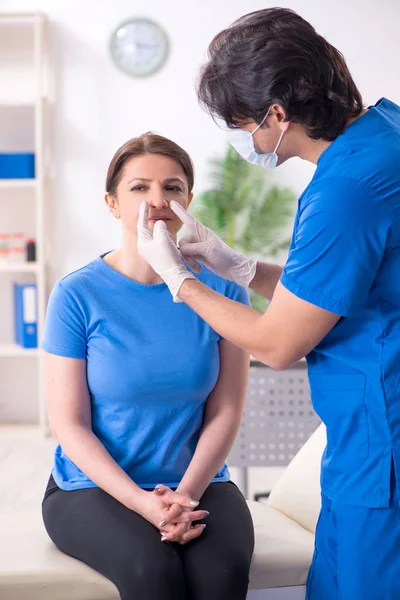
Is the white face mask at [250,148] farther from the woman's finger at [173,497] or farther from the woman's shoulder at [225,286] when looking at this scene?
the woman's finger at [173,497]

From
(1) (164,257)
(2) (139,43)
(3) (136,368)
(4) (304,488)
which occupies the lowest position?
(4) (304,488)

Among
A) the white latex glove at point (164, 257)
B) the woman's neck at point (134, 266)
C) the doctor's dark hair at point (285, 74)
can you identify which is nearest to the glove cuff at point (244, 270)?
the white latex glove at point (164, 257)

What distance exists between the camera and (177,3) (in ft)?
14.3

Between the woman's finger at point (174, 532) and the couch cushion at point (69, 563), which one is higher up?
the woman's finger at point (174, 532)

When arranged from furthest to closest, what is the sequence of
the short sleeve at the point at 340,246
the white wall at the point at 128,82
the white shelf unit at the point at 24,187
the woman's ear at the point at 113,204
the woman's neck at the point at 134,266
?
the white wall at the point at 128,82 → the white shelf unit at the point at 24,187 → the woman's ear at the point at 113,204 → the woman's neck at the point at 134,266 → the short sleeve at the point at 340,246

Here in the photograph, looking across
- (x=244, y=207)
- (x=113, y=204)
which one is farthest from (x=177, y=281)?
(x=244, y=207)

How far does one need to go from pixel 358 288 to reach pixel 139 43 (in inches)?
139

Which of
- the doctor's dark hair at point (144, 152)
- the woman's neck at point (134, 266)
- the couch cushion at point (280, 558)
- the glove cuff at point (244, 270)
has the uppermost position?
the doctor's dark hair at point (144, 152)

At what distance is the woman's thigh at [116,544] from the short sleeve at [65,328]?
0.28 m

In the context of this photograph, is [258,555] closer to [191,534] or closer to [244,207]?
[191,534]

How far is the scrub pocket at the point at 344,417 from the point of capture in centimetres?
120

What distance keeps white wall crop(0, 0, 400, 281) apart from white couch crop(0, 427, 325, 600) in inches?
110

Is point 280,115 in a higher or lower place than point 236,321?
higher

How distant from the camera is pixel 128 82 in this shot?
14.4ft
